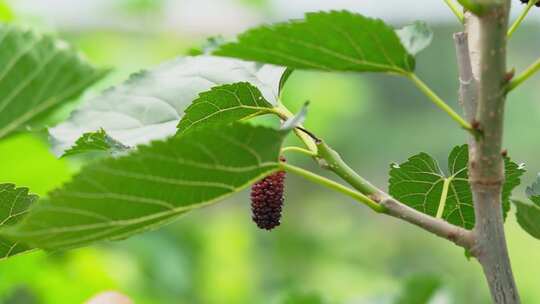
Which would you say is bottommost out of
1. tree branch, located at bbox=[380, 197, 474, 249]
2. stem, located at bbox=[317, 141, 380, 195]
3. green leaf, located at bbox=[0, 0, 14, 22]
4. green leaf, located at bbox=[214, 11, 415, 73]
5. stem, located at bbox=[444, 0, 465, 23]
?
tree branch, located at bbox=[380, 197, 474, 249]

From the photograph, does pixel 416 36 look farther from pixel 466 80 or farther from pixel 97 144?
pixel 97 144

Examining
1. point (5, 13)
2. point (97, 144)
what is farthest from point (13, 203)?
Result: point (5, 13)

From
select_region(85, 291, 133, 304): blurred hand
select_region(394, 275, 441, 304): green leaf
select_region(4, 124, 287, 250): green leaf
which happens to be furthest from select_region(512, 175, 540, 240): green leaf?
select_region(394, 275, 441, 304): green leaf

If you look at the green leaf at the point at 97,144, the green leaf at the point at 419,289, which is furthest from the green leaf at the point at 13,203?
the green leaf at the point at 419,289

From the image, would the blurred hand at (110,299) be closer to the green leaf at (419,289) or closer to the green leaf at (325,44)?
the green leaf at (325,44)

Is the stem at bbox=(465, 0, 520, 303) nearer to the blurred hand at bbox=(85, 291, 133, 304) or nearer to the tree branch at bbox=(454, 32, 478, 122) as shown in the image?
the tree branch at bbox=(454, 32, 478, 122)

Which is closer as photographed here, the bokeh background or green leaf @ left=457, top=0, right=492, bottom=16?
green leaf @ left=457, top=0, right=492, bottom=16

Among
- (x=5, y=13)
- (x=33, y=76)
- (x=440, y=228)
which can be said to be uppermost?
(x=5, y=13)
